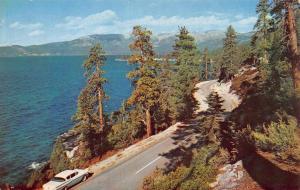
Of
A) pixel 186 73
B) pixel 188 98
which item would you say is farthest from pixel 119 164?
pixel 186 73

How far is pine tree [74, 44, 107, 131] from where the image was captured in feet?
145

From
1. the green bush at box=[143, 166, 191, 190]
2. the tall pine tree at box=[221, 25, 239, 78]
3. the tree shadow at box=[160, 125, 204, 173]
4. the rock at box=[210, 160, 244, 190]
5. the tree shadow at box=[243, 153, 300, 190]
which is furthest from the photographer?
the tall pine tree at box=[221, 25, 239, 78]

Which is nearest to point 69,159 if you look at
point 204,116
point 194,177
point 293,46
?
point 204,116

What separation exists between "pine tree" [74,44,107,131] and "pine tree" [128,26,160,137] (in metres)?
7.09

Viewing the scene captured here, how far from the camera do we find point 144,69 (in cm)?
3906

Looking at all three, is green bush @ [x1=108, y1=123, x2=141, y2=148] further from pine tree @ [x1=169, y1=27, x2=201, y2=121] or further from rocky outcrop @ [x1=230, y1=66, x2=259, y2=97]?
rocky outcrop @ [x1=230, y1=66, x2=259, y2=97]

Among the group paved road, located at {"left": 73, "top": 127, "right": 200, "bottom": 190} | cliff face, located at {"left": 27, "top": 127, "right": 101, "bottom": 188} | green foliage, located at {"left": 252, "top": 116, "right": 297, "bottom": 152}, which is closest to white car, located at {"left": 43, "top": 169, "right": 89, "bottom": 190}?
paved road, located at {"left": 73, "top": 127, "right": 200, "bottom": 190}

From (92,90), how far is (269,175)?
32309mm

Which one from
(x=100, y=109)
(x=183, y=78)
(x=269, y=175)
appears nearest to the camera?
(x=269, y=175)

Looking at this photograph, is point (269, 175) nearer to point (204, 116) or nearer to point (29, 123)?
point (204, 116)

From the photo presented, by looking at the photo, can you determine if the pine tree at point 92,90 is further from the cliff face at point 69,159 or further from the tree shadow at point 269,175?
the tree shadow at point 269,175

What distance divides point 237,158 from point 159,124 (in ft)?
87.2

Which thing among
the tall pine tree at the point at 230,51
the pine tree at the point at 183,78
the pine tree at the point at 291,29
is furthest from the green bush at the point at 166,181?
the tall pine tree at the point at 230,51

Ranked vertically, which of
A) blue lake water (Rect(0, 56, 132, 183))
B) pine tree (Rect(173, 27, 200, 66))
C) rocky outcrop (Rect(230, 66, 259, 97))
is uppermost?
A: pine tree (Rect(173, 27, 200, 66))
